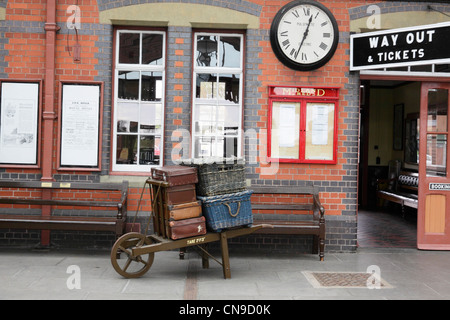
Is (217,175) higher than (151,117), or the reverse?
(151,117)

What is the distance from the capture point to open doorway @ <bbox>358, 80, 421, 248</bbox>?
14.2m

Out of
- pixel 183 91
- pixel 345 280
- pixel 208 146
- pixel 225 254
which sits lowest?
pixel 345 280

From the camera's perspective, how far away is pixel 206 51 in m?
8.84

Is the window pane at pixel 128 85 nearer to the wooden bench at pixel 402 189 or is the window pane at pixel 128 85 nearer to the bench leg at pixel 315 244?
the bench leg at pixel 315 244

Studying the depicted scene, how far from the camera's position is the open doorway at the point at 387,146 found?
46.5 ft

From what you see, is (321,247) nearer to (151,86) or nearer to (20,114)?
(151,86)

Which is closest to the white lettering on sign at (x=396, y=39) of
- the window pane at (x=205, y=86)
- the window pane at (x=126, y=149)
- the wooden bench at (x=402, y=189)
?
the window pane at (x=205, y=86)

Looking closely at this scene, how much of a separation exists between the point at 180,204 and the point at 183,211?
0.31ft

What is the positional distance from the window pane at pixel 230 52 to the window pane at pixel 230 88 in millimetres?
192

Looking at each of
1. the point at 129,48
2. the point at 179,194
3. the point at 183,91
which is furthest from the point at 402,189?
the point at 179,194

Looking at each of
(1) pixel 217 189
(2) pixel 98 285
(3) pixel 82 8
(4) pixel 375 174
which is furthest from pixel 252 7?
(4) pixel 375 174

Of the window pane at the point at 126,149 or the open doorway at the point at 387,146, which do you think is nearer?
the window pane at the point at 126,149

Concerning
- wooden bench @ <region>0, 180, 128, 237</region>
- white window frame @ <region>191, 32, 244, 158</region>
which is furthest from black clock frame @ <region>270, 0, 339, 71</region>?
wooden bench @ <region>0, 180, 128, 237</region>

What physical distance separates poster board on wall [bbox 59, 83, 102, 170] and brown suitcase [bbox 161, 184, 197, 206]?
94.8 inches
